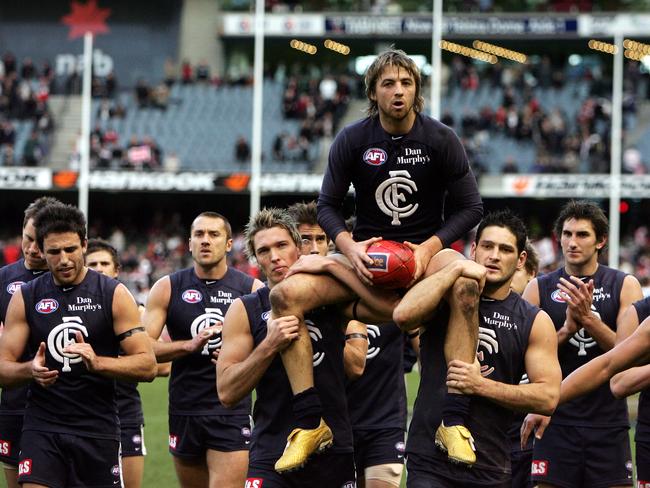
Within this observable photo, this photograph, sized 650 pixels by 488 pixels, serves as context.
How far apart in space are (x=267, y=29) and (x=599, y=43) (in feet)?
40.7

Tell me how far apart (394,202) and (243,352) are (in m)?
1.26

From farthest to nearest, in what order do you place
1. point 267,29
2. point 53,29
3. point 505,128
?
point 53,29, point 267,29, point 505,128

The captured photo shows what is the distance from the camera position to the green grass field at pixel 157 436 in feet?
39.6

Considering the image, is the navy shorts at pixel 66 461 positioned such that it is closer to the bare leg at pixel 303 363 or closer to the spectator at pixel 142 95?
the bare leg at pixel 303 363

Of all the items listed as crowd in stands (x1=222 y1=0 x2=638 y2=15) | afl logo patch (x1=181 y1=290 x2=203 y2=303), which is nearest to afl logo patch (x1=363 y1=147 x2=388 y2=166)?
afl logo patch (x1=181 y1=290 x2=203 y2=303)

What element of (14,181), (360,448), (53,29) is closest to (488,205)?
(14,181)

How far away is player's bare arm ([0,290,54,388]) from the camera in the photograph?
712 centimetres

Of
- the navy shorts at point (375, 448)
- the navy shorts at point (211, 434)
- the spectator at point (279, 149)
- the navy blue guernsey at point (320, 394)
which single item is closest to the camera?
the navy blue guernsey at point (320, 394)

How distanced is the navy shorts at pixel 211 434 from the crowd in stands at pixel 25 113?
29551 mm

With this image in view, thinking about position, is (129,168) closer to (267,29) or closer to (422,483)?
(267,29)

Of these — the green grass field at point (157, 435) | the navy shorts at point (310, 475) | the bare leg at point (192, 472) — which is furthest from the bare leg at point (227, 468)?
the green grass field at point (157, 435)

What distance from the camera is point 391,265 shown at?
6.13m

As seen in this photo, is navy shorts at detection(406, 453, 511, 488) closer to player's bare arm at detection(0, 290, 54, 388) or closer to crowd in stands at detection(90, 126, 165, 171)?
player's bare arm at detection(0, 290, 54, 388)

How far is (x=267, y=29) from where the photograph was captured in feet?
141
